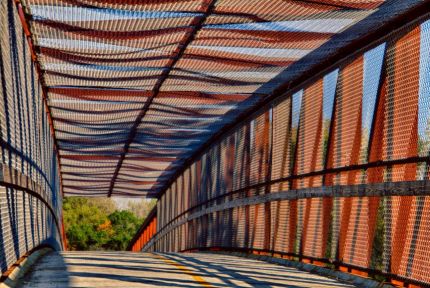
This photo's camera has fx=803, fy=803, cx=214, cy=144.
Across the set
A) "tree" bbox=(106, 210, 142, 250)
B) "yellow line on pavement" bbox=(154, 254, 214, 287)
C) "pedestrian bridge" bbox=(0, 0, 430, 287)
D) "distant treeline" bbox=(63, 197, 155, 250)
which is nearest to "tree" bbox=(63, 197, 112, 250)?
"distant treeline" bbox=(63, 197, 155, 250)

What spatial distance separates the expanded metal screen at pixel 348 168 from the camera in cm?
1255

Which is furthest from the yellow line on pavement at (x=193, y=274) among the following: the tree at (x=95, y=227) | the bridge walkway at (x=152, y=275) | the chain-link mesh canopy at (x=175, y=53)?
the tree at (x=95, y=227)

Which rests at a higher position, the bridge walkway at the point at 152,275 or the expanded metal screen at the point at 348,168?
the expanded metal screen at the point at 348,168

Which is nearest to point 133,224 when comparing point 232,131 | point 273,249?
point 232,131

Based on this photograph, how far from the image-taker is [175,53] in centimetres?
1605

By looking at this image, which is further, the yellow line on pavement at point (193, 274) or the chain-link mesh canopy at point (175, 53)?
the chain-link mesh canopy at point (175, 53)

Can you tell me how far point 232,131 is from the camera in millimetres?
27312

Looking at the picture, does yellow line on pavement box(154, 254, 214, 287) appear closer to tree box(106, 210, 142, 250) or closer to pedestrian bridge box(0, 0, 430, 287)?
pedestrian bridge box(0, 0, 430, 287)

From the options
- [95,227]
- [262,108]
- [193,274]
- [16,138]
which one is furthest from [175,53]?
[95,227]

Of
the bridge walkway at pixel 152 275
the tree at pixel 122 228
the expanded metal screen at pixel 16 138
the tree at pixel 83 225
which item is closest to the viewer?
the expanded metal screen at pixel 16 138

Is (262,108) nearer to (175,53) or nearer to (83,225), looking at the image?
(175,53)

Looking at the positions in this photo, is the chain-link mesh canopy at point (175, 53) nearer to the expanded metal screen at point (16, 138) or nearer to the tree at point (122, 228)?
the expanded metal screen at point (16, 138)

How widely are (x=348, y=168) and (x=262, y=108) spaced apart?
7.77 metres

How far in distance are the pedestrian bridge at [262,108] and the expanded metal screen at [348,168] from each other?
4 cm
